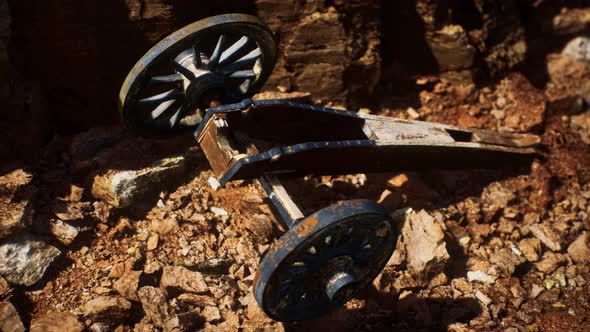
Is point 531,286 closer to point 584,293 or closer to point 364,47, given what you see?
point 584,293

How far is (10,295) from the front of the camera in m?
4.25

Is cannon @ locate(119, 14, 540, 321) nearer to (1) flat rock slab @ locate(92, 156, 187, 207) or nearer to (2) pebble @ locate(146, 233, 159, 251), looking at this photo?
(1) flat rock slab @ locate(92, 156, 187, 207)

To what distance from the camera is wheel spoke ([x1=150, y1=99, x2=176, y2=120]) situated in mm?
5109

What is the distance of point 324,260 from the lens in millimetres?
3980

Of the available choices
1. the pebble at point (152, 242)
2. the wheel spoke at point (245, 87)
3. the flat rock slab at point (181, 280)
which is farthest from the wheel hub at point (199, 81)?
the flat rock slab at point (181, 280)

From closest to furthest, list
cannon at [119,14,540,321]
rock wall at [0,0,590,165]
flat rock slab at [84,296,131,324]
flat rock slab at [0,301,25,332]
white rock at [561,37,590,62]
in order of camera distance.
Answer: cannon at [119,14,540,321] → flat rock slab at [0,301,25,332] → flat rock slab at [84,296,131,324] → rock wall at [0,0,590,165] → white rock at [561,37,590,62]

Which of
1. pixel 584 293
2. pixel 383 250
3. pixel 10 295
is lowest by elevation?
pixel 584 293

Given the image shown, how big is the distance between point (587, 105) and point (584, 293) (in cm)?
323

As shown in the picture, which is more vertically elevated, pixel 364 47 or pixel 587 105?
pixel 364 47

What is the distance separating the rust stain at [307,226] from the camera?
12.1 feet

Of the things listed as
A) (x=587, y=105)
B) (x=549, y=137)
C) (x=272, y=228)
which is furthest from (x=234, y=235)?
(x=587, y=105)

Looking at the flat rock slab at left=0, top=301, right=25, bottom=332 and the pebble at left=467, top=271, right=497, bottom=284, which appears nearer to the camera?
the flat rock slab at left=0, top=301, right=25, bottom=332

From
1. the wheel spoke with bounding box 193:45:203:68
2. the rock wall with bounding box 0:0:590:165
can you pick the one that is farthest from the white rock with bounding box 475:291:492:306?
the wheel spoke with bounding box 193:45:203:68

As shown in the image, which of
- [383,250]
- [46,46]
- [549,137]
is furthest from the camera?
[549,137]
